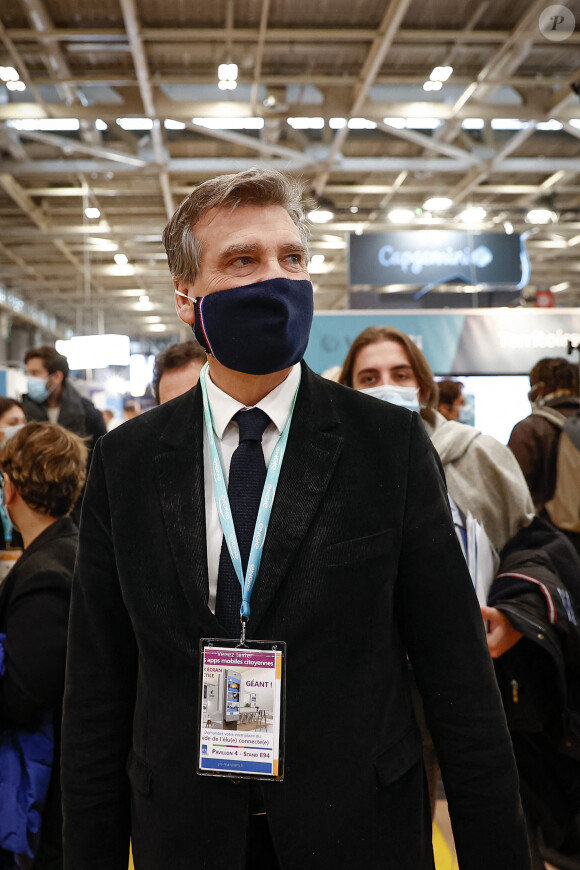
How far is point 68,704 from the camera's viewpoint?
4.10 feet

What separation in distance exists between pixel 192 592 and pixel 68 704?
346 millimetres

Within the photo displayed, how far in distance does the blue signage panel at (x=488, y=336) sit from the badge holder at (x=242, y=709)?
3.81 meters

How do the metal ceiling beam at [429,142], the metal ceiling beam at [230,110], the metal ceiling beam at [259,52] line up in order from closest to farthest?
the metal ceiling beam at [259,52]
the metal ceiling beam at [230,110]
the metal ceiling beam at [429,142]

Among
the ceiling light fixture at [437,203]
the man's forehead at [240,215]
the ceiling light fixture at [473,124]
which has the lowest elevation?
the man's forehead at [240,215]

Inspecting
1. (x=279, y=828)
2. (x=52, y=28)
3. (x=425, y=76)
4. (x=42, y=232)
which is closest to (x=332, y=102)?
(x=425, y=76)

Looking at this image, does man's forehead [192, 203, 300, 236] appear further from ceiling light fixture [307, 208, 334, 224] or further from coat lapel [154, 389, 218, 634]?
ceiling light fixture [307, 208, 334, 224]

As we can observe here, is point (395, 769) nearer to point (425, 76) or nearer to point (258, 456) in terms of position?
point (258, 456)

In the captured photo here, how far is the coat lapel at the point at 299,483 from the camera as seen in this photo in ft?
3.61

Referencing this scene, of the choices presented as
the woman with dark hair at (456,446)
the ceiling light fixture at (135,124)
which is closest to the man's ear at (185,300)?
the woman with dark hair at (456,446)

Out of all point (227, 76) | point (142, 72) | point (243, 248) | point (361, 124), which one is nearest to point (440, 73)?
point (361, 124)

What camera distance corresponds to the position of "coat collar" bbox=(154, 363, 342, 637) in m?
1.11

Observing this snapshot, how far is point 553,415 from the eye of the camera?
3457mm

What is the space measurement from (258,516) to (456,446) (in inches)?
41.7

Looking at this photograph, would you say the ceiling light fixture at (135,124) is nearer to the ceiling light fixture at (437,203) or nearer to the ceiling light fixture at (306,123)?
the ceiling light fixture at (306,123)
